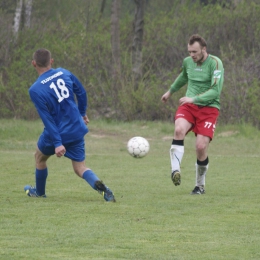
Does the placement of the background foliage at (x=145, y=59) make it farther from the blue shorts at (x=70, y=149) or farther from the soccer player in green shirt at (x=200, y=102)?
the blue shorts at (x=70, y=149)

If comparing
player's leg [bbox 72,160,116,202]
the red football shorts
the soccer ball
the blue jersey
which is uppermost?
the blue jersey

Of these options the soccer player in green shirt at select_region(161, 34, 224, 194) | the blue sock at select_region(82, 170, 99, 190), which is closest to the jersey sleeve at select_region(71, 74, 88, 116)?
the blue sock at select_region(82, 170, 99, 190)

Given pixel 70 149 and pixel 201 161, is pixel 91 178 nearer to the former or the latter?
pixel 70 149

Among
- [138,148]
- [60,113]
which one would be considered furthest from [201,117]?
[60,113]

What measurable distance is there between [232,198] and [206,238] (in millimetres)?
2802

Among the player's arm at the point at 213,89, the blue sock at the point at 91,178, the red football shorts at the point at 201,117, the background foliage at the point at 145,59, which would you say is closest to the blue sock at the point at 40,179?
the blue sock at the point at 91,178

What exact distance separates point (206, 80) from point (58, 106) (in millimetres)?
1990

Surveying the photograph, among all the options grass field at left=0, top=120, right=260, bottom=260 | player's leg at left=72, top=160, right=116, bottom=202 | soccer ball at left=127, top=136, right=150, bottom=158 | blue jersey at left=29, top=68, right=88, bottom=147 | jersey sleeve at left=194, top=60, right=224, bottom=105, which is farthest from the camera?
soccer ball at left=127, top=136, right=150, bottom=158

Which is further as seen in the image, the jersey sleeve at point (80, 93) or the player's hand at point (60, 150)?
the jersey sleeve at point (80, 93)

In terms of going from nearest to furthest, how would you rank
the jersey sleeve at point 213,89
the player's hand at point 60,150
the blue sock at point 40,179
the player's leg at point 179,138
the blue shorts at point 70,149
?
the player's hand at point 60,150, the blue shorts at point 70,149, the blue sock at point 40,179, the jersey sleeve at point 213,89, the player's leg at point 179,138

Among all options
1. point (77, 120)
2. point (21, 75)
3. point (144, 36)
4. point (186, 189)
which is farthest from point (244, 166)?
point (144, 36)

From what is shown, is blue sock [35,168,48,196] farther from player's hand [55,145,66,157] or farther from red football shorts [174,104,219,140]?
red football shorts [174,104,219,140]

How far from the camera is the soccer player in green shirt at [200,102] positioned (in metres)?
8.89

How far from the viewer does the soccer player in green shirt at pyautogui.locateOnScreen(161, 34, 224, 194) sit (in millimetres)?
8891
